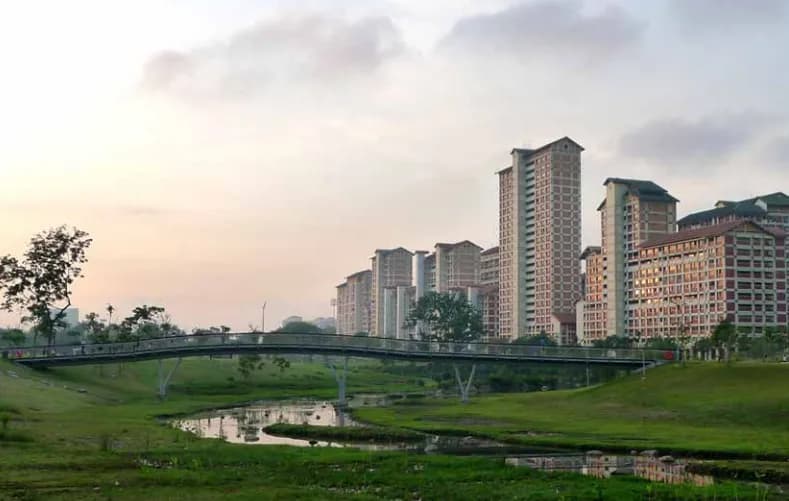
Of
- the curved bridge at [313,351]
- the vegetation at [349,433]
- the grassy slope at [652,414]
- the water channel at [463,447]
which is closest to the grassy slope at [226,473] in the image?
the water channel at [463,447]

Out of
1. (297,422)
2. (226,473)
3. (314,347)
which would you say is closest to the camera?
(226,473)

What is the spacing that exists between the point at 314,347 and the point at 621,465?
61.5m

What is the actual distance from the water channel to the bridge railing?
11426 mm

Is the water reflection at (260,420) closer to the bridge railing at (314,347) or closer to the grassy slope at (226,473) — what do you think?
the grassy slope at (226,473)

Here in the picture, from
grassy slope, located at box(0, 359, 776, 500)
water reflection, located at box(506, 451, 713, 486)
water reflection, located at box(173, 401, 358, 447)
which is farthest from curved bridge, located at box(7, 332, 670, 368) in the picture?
water reflection, located at box(506, 451, 713, 486)

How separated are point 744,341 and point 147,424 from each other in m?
109

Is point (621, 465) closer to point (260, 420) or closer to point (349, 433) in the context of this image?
point (349, 433)

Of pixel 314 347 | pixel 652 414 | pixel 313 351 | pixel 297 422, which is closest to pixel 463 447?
pixel 652 414

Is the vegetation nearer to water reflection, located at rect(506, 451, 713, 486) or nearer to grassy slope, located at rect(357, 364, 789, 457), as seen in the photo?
grassy slope, located at rect(357, 364, 789, 457)

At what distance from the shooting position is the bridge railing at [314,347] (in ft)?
333

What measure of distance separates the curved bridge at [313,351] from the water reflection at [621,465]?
53.3 meters

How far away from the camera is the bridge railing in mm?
101438

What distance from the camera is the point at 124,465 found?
4041 centimetres

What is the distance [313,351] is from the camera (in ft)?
339
